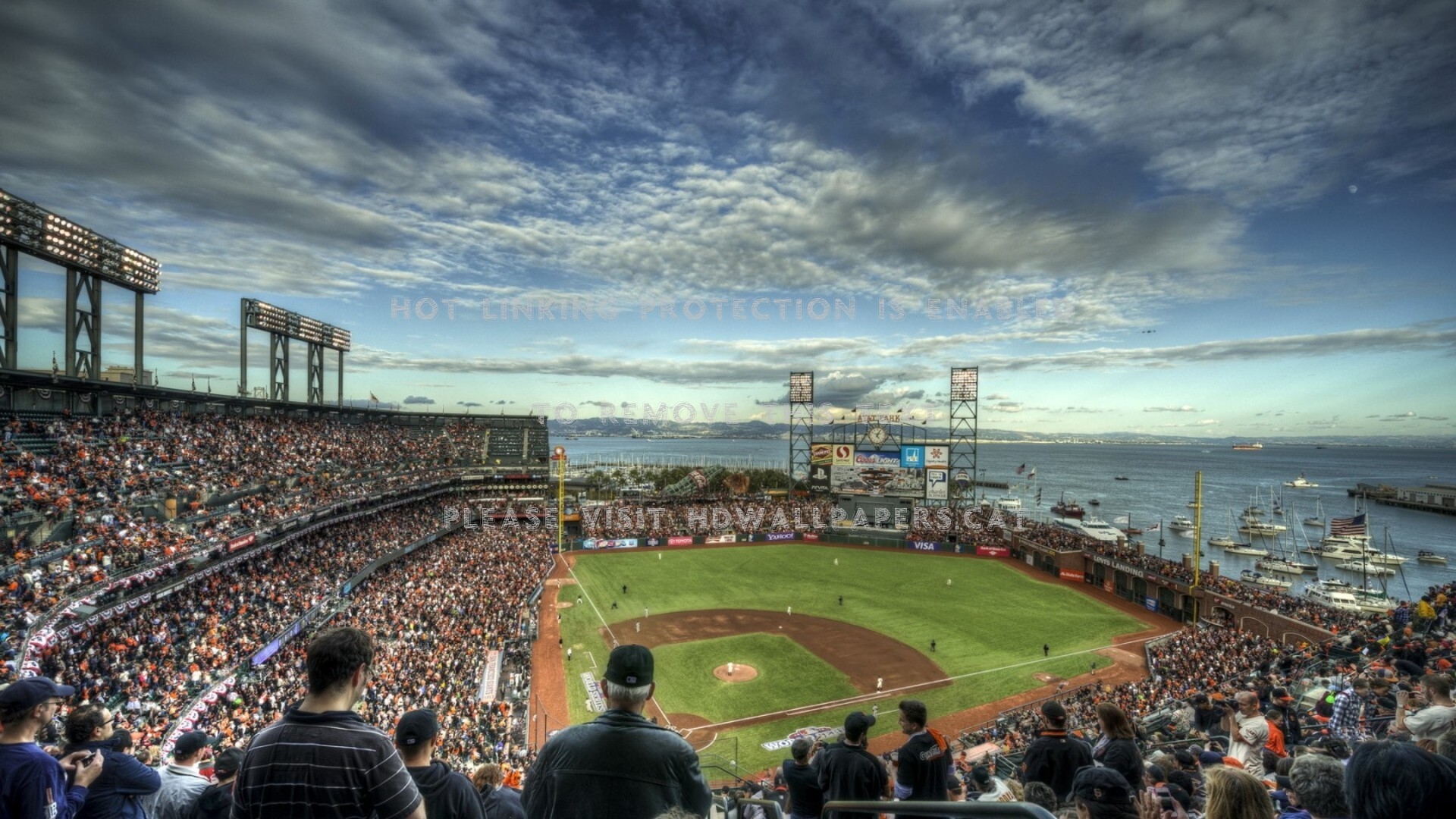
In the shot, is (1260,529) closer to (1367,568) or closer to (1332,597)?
(1367,568)

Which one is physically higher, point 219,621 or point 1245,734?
point 1245,734

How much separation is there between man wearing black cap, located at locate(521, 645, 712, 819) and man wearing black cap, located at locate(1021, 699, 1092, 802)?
4282mm

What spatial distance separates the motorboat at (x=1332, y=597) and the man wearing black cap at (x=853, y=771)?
5088 centimetres

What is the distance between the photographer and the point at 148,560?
2083 centimetres

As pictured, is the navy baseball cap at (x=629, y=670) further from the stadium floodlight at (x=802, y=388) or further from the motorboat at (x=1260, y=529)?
the motorboat at (x=1260, y=529)

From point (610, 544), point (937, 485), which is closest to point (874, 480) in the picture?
point (937, 485)

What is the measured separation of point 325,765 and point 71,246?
38.9 m

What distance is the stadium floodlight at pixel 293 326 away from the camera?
47.2 m

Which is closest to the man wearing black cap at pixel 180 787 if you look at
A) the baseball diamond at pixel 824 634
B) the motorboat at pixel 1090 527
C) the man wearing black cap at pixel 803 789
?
the man wearing black cap at pixel 803 789

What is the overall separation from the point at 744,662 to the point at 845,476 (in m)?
32.7

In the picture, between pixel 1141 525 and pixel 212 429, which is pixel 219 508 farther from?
pixel 1141 525

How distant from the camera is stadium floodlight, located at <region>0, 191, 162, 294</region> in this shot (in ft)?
83.7

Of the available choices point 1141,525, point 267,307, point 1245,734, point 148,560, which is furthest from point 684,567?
point 1141,525

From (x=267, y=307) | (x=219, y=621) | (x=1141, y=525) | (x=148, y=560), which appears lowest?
(x=1141, y=525)
